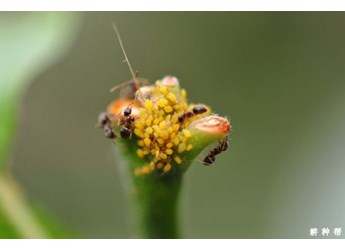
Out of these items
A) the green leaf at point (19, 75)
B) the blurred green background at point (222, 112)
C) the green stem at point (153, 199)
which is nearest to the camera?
the green stem at point (153, 199)

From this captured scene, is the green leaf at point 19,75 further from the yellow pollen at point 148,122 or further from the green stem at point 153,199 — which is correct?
the yellow pollen at point 148,122

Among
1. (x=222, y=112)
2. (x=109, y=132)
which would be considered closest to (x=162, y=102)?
(x=109, y=132)

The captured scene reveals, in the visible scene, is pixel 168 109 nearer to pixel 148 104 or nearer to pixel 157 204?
pixel 148 104

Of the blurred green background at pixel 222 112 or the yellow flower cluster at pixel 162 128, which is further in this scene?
the blurred green background at pixel 222 112

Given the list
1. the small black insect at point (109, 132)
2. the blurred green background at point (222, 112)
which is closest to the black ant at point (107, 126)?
the small black insect at point (109, 132)

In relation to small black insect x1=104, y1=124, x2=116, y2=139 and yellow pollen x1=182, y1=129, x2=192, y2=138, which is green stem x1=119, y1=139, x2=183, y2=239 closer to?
small black insect x1=104, y1=124, x2=116, y2=139
